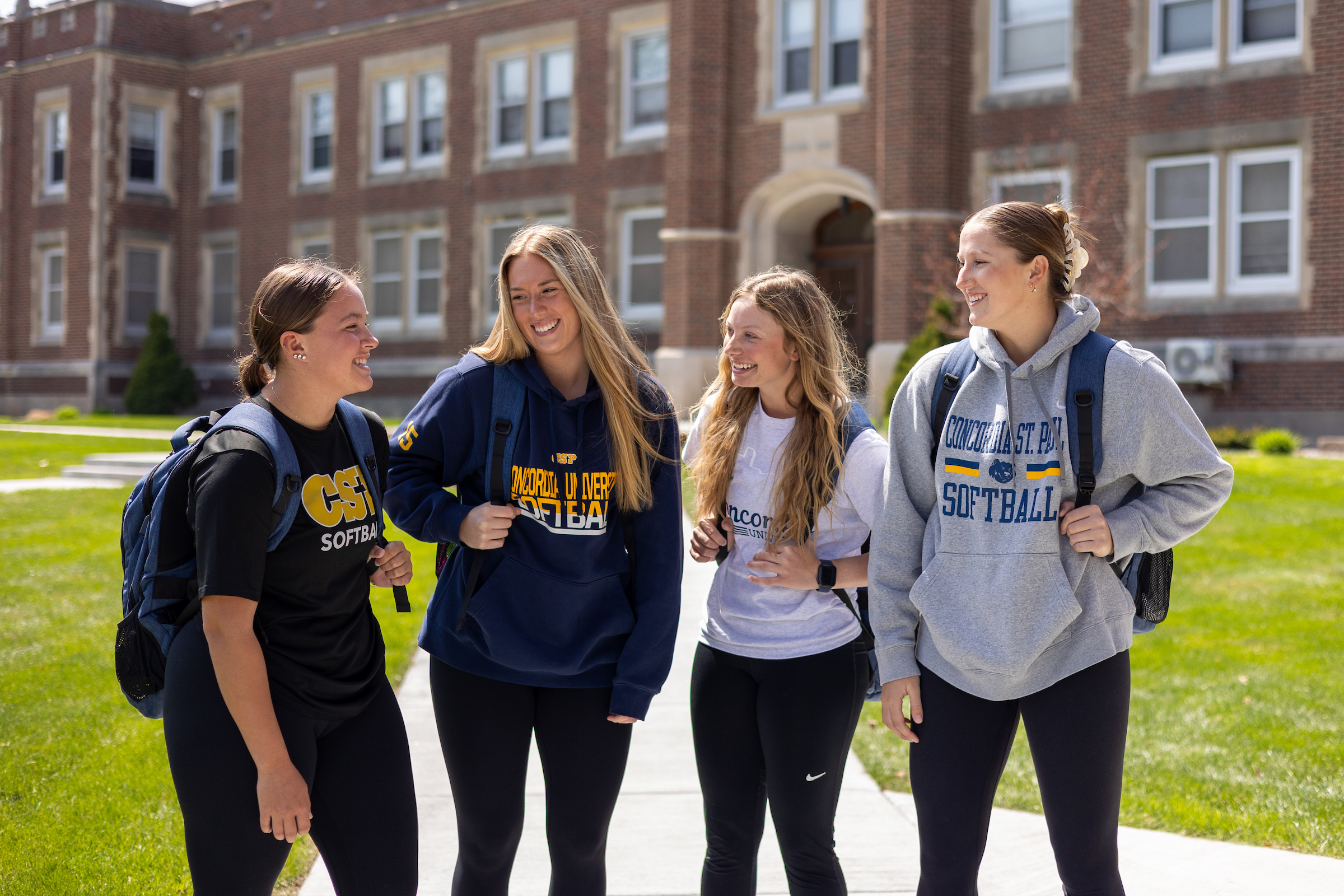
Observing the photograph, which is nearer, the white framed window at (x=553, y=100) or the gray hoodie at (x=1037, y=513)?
the gray hoodie at (x=1037, y=513)

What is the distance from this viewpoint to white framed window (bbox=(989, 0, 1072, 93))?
17.9m

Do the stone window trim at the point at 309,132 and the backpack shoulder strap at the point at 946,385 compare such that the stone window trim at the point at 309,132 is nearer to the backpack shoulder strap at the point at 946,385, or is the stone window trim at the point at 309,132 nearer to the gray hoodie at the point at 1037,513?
the backpack shoulder strap at the point at 946,385

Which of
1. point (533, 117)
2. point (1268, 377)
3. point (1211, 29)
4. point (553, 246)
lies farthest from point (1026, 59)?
point (553, 246)

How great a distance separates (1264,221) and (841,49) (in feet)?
23.7

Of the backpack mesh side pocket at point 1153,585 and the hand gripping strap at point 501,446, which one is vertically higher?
the hand gripping strap at point 501,446

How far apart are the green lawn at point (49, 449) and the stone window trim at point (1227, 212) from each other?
1389 centimetres

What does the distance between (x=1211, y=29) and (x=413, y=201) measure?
15562mm

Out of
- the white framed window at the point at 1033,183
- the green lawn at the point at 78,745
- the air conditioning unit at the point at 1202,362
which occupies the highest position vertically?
the white framed window at the point at 1033,183

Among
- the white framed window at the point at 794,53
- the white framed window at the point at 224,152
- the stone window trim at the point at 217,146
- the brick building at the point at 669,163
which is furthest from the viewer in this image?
the white framed window at the point at 224,152

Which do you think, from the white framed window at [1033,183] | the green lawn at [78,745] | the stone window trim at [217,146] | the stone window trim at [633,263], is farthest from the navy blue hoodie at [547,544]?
the stone window trim at [217,146]

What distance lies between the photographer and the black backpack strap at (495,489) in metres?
2.93

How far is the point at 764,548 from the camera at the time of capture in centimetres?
318

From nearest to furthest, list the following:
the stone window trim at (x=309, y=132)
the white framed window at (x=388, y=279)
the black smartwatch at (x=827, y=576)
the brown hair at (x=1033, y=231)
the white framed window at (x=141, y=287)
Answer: the brown hair at (x=1033, y=231) < the black smartwatch at (x=827, y=576) < the white framed window at (x=388, y=279) < the stone window trim at (x=309, y=132) < the white framed window at (x=141, y=287)

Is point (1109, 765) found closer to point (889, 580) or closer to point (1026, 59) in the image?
point (889, 580)
